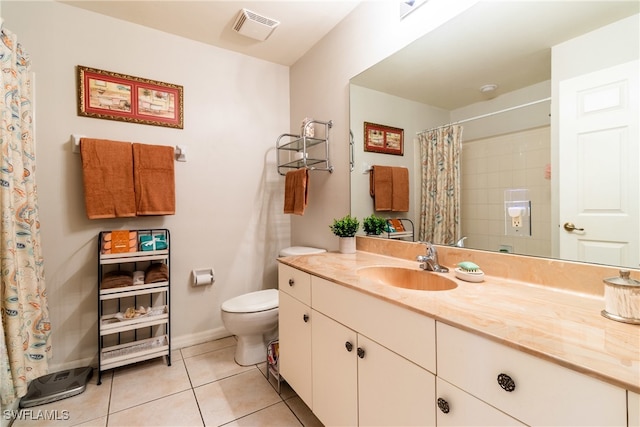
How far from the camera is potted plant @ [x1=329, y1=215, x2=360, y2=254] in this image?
1.76 meters

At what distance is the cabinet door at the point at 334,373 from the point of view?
104cm

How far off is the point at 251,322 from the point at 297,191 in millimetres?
991

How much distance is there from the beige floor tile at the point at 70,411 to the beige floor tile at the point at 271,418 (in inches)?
29.8

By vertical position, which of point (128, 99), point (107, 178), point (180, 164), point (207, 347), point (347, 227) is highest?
point (128, 99)

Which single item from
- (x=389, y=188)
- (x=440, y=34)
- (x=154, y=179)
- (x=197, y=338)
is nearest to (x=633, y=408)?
(x=389, y=188)

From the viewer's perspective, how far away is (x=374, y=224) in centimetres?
179

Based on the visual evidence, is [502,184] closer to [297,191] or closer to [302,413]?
[297,191]

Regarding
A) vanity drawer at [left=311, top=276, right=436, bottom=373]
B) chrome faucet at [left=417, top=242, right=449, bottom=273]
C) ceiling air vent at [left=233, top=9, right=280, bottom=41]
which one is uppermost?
ceiling air vent at [left=233, top=9, right=280, bottom=41]

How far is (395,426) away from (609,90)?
→ 125 cm

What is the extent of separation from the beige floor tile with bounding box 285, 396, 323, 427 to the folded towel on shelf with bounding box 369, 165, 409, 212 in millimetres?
1211

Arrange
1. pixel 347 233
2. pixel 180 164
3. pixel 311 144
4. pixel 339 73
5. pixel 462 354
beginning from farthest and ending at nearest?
pixel 311 144, pixel 180 164, pixel 339 73, pixel 347 233, pixel 462 354

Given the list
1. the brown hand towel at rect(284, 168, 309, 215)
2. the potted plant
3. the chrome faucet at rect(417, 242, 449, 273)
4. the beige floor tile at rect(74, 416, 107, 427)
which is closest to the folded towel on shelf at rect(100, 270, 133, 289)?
the beige floor tile at rect(74, 416, 107, 427)

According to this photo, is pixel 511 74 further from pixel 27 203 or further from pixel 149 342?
pixel 149 342

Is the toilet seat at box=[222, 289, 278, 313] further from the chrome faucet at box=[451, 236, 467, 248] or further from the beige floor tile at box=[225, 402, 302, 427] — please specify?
the chrome faucet at box=[451, 236, 467, 248]
